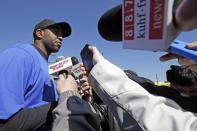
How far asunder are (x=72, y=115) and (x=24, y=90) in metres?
0.89

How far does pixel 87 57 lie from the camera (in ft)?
4.03

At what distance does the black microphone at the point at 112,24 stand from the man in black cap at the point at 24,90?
1038 millimetres

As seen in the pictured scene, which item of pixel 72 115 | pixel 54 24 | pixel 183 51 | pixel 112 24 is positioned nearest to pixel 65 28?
pixel 54 24

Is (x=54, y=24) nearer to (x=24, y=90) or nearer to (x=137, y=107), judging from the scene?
(x=24, y=90)

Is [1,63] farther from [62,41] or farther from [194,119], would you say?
[194,119]

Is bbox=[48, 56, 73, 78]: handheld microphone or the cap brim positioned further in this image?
the cap brim

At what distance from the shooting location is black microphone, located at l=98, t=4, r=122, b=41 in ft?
3.66

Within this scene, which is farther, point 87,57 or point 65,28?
point 65,28

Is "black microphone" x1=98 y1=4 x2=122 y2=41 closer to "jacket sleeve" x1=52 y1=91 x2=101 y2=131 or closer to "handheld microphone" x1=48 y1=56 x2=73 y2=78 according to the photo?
"jacket sleeve" x1=52 y1=91 x2=101 y2=131

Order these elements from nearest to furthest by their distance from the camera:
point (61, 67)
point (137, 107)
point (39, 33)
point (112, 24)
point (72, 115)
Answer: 1. point (137, 107)
2. point (112, 24)
3. point (72, 115)
4. point (61, 67)
5. point (39, 33)

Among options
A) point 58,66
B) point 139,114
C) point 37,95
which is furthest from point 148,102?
point 58,66

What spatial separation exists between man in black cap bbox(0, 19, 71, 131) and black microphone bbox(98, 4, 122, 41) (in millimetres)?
1038

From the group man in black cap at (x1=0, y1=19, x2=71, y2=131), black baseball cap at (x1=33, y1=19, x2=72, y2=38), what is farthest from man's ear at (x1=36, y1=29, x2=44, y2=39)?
man in black cap at (x1=0, y1=19, x2=71, y2=131)

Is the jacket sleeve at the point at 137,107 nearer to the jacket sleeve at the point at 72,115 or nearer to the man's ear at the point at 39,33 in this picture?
the jacket sleeve at the point at 72,115
